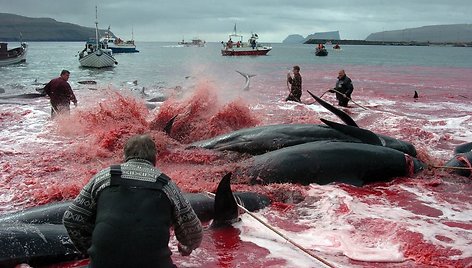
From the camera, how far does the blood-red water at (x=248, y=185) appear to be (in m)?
6.25

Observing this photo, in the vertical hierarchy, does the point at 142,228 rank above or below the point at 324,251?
above

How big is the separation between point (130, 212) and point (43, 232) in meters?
2.43

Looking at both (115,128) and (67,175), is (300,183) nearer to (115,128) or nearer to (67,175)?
(67,175)

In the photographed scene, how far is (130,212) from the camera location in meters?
3.70

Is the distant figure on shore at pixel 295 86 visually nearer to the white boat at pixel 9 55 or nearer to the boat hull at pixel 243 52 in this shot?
the white boat at pixel 9 55

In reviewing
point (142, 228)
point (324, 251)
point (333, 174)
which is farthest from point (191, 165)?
point (142, 228)

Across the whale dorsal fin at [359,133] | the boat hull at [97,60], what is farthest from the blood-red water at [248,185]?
the boat hull at [97,60]

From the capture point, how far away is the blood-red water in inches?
246

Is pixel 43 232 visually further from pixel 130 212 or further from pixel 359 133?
pixel 359 133

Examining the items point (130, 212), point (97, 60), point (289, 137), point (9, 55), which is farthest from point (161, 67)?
point (130, 212)

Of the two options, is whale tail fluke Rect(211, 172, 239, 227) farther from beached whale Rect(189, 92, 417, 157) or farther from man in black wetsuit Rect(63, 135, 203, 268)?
beached whale Rect(189, 92, 417, 157)

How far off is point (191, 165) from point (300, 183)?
2.52m

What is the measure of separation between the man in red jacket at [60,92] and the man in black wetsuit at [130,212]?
1196 cm

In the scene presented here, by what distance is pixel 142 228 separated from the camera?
3.75 m
